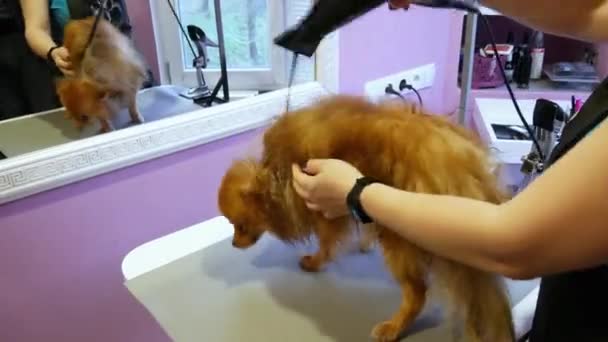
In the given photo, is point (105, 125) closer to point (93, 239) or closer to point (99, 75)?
point (99, 75)

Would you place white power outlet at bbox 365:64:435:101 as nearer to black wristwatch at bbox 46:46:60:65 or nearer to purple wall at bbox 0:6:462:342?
purple wall at bbox 0:6:462:342

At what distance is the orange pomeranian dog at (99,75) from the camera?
119 centimetres

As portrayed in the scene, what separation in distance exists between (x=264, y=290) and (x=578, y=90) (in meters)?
1.60

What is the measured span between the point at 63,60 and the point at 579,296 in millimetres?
1096

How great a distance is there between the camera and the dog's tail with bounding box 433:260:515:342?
706 millimetres

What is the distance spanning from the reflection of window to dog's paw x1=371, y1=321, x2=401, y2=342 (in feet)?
2.97

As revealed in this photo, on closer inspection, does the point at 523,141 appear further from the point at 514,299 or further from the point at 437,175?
the point at 437,175

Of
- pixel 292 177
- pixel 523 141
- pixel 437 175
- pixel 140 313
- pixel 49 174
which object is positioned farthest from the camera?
pixel 523 141

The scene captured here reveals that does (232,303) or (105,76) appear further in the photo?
(105,76)

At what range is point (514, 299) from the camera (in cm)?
89

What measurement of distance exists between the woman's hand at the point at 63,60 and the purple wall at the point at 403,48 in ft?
2.56

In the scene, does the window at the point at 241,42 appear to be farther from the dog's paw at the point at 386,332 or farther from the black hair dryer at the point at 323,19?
the dog's paw at the point at 386,332

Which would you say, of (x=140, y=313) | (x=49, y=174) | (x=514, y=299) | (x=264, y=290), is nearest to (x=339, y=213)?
(x=264, y=290)

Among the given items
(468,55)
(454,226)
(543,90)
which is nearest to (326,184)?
(454,226)
